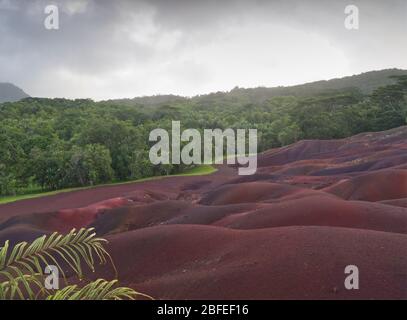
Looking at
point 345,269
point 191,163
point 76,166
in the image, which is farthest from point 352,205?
point 191,163

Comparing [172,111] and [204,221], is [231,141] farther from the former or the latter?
[204,221]

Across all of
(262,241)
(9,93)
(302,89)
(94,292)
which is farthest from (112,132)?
(9,93)

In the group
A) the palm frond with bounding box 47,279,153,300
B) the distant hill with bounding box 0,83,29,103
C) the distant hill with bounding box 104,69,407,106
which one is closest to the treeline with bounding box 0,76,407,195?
the palm frond with bounding box 47,279,153,300

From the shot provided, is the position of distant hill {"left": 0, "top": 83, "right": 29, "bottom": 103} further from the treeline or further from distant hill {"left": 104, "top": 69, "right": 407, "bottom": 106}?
the treeline

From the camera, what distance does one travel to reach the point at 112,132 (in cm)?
4516

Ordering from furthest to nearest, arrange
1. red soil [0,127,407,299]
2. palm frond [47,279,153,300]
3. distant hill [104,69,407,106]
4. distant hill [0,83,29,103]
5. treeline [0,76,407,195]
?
distant hill [0,83,29,103]
distant hill [104,69,407,106]
treeline [0,76,407,195]
red soil [0,127,407,299]
palm frond [47,279,153,300]

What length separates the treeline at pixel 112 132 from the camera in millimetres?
39250

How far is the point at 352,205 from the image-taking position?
1305cm

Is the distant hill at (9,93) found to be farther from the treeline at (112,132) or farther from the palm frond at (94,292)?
the palm frond at (94,292)

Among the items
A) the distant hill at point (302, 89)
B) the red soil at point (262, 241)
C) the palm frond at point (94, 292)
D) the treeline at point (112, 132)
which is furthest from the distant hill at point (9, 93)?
the palm frond at point (94, 292)

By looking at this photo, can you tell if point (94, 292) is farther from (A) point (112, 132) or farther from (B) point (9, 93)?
(B) point (9, 93)

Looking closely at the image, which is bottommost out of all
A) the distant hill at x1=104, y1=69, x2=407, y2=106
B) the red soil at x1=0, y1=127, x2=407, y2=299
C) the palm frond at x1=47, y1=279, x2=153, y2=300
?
the red soil at x1=0, y1=127, x2=407, y2=299

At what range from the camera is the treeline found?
1545 inches

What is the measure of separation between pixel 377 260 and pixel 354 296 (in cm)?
163
